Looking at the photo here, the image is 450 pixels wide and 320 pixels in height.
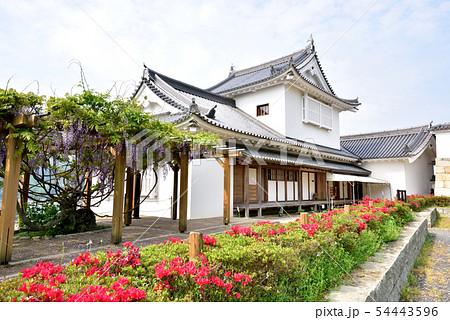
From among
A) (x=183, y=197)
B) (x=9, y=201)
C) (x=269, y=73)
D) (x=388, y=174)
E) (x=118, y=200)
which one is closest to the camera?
(x=9, y=201)

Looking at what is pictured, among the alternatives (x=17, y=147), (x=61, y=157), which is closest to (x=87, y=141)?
(x=17, y=147)

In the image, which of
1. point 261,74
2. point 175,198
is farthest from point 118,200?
point 261,74

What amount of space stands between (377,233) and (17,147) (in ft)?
21.2

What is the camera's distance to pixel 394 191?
16828 millimetres

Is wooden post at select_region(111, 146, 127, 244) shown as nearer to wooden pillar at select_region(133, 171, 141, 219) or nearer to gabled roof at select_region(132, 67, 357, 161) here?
wooden pillar at select_region(133, 171, 141, 219)

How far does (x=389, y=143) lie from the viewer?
1880cm

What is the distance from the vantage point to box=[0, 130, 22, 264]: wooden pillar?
3.74 metres

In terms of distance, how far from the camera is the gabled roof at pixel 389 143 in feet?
54.2

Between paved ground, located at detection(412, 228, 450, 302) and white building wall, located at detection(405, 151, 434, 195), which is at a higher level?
white building wall, located at detection(405, 151, 434, 195)

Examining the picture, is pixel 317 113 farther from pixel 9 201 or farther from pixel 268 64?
pixel 9 201

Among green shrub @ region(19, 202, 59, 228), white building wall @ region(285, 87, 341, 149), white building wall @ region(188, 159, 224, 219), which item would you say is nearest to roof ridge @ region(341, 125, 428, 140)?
white building wall @ region(285, 87, 341, 149)

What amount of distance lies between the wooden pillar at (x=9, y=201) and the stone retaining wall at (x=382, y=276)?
4.28 m

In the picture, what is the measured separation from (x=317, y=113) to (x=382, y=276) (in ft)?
41.9

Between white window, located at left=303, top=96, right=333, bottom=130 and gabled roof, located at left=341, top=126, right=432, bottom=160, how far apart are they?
4.50 m
